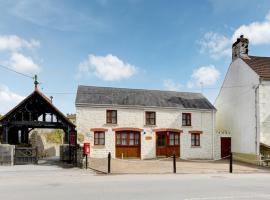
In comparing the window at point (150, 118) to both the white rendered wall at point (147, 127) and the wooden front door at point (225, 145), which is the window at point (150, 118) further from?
the wooden front door at point (225, 145)

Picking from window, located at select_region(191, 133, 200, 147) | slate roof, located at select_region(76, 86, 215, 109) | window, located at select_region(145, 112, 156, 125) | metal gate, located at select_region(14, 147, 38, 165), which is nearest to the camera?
metal gate, located at select_region(14, 147, 38, 165)

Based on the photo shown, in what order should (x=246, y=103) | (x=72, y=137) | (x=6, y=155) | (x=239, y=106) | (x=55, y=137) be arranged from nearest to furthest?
1. (x=6, y=155)
2. (x=72, y=137)
3. (x=246, y=103)
4. (x=239, y=106)
5. (x=55, y=137)

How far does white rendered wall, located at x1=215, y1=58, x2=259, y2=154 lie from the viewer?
967 inches

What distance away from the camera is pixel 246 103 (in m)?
25.5

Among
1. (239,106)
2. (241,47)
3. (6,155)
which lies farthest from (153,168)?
(241,47)

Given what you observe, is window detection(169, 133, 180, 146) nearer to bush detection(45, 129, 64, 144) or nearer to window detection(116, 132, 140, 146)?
window detection(116, 132, 140, 146)

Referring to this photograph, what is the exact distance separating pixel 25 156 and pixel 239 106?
18322 millimetres

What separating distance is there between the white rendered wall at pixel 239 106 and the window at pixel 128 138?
9.09 meters

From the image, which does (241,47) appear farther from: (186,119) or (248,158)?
(248,158)

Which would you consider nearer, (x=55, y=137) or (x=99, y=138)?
(x=99, y=138)

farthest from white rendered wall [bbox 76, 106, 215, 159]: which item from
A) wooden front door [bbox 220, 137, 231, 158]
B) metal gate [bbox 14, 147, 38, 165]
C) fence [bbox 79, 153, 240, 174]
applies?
metal gate [bbox 14, 147, 38, 165]

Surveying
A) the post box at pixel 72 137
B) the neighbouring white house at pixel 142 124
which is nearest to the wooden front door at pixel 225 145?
the neighbouring white house at pixel 142 124

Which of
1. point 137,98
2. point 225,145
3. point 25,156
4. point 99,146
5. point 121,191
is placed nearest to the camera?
point 121,191

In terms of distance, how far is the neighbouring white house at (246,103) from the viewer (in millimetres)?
23547
